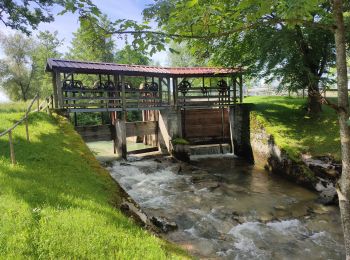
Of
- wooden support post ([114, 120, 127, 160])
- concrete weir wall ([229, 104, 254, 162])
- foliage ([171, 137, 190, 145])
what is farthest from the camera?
concrete weir wall ([229, 104, 254, 162])

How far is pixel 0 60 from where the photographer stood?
118 feet

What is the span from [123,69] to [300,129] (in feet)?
33.3

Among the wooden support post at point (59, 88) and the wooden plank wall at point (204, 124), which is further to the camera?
the wooden plank wall at point (204, 124)

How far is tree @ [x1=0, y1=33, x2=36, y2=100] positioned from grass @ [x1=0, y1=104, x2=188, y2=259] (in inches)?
1297

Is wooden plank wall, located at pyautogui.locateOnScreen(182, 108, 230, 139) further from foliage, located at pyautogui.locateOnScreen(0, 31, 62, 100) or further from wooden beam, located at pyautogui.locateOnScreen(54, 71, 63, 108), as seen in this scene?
foliage, located at pyautogui.locateOnScreen(0, 31, 62, 100)

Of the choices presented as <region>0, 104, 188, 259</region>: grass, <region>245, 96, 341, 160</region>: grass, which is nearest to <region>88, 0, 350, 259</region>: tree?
<region>0, 104, 188, 259</region>: grass

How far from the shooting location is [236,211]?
32.8 feet

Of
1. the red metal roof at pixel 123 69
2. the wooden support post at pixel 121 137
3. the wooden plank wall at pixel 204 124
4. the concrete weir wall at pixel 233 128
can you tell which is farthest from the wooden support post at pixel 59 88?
the wooden plank wall at pixel 204 124

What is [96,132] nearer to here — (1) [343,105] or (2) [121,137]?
(2) [121,137]

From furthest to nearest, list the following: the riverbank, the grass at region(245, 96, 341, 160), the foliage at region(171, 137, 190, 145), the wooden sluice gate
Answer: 1. the foliage at region(171, 137, 190, 145)
2. the wooden sluice gate
3. the grass at region(245, 96, 341, 160)
4. the riverbank

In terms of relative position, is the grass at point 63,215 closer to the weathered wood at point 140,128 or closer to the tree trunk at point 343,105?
the tree trunk at point 343,105

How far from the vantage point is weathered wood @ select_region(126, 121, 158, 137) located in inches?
744

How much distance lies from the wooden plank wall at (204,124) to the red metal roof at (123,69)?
2652mm

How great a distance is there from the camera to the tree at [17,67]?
36.5m
